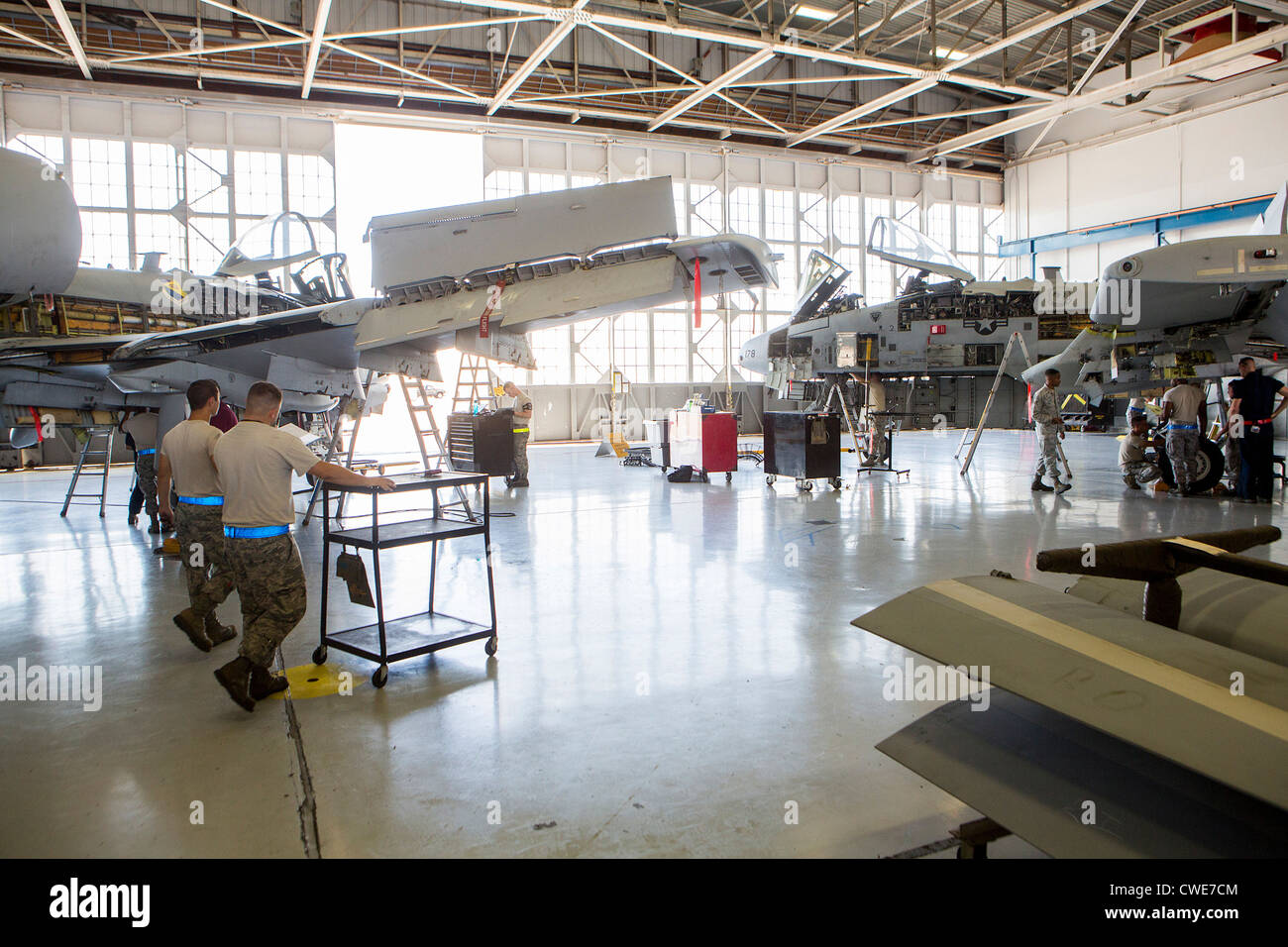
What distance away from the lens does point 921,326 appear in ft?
48.8

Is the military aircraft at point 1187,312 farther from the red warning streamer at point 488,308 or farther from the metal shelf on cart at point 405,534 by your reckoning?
the metal shelf on cart at point 405,534

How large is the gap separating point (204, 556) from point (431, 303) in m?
3.63

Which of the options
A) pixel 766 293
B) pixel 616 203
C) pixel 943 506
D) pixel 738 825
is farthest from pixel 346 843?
pixel 766 293

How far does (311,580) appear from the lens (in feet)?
21.1

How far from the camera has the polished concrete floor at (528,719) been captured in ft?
8.46

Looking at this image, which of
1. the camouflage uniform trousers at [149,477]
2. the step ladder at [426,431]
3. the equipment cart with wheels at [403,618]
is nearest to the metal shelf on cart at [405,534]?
the equipment cart with wheels at [403,618]

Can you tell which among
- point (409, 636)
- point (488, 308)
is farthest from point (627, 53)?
point (409, 636)

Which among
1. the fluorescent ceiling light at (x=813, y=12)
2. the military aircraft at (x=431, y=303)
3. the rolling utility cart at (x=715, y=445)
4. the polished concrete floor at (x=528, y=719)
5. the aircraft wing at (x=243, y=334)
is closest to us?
the polished concrete floor at (x=528, y=719)

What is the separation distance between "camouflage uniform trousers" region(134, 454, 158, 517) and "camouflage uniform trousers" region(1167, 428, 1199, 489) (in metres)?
12.4

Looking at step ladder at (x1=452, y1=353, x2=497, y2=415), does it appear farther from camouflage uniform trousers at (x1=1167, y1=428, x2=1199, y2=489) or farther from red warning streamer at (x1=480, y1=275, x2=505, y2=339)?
camouflage uniform trousers at (x1=1167, y1=428, x2=1199, y2=489)

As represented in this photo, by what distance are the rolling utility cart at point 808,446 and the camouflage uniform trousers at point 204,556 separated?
774 centimetres

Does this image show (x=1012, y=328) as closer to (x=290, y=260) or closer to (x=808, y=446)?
(x=808, y=446)
